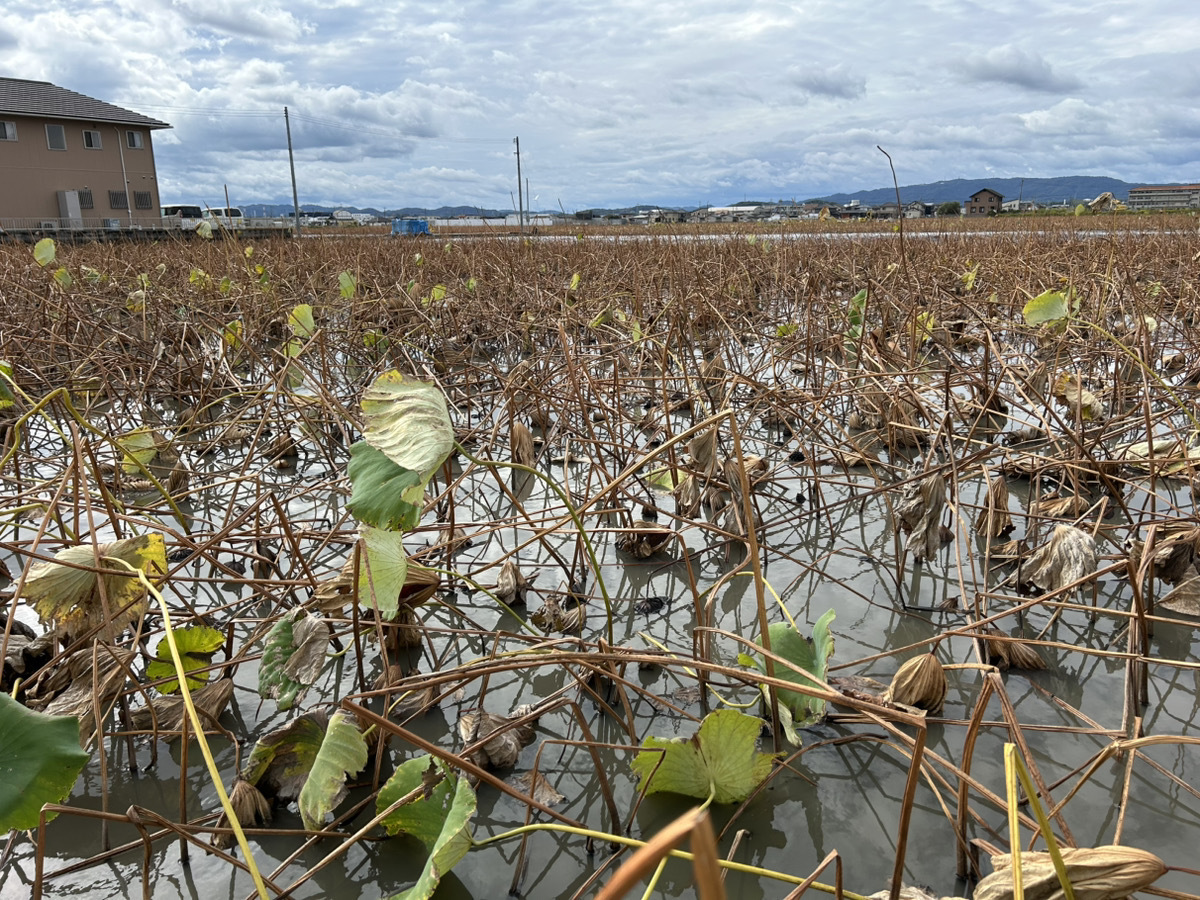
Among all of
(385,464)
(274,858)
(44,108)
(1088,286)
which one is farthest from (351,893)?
(44,108)

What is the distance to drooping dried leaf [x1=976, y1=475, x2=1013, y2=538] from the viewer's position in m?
1.53

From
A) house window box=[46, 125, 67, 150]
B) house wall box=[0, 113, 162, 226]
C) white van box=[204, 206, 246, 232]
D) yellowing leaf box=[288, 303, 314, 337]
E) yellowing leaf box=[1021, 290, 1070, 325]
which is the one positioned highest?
house window box=[46, 125, 67, 150]

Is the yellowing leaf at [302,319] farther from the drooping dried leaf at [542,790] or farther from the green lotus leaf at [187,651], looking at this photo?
the drooping dried leaf at [542,790]

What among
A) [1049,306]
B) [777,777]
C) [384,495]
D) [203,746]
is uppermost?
[1049,306]

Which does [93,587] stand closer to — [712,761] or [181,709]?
[181,709]

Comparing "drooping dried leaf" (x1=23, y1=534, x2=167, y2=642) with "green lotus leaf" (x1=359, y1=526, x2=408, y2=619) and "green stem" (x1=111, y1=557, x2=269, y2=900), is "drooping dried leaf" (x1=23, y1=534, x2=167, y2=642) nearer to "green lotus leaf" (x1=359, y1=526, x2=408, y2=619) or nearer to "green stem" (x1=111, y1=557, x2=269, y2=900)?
"green stem" (x1=111, y1=557, x2=269, y2=900)

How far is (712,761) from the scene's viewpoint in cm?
88

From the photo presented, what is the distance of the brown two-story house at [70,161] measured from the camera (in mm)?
Result: 18797

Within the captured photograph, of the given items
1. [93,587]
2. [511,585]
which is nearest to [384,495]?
[93,587]

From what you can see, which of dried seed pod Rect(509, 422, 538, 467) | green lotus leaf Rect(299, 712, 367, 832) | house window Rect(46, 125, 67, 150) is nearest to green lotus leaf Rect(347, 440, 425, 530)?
green lotus leaf Rect(299, 712, 367, 832)

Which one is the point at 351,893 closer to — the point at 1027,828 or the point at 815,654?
the point at 815,654

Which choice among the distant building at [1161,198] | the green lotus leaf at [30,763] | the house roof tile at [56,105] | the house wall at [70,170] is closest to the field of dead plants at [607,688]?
the green lotus leaf at [30,763]

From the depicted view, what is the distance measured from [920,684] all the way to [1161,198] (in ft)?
62.0

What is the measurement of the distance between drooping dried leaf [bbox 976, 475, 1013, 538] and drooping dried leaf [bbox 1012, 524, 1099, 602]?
0.95 feet
